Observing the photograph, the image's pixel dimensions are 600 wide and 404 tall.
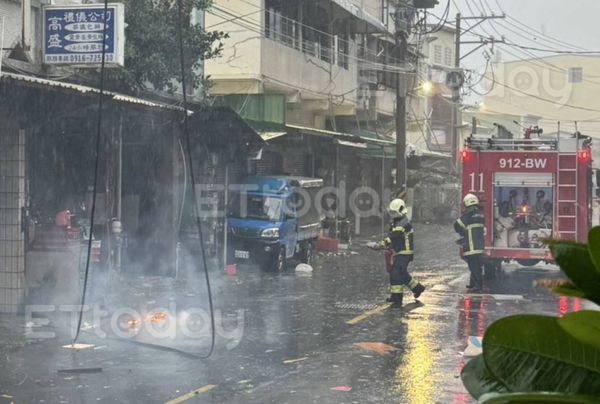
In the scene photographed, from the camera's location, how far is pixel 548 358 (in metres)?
1.10

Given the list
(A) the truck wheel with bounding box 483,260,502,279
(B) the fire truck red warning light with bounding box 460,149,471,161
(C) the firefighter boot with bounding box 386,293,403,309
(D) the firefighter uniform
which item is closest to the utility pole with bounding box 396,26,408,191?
(A) the truck wheel with bounding box 483,260,502,279

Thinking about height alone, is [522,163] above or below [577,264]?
above

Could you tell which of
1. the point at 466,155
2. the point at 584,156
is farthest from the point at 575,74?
the point at 466,155

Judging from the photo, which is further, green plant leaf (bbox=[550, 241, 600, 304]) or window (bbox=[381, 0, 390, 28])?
window (bbox=[381, 0, 390, 28])

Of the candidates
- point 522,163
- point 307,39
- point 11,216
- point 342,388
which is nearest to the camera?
point 342,388

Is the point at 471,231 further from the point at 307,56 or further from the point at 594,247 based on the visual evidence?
the point at 594,247

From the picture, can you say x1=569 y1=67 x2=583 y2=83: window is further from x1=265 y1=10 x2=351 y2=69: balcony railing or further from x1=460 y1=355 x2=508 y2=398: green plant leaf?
x1=460 y1=355 x2=508 y2=398: green plant leaf

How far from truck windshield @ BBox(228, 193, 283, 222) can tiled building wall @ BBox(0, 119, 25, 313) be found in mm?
7246

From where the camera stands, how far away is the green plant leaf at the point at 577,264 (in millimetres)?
1040

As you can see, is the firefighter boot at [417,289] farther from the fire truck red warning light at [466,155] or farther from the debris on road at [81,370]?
the debris on road at [81,370]

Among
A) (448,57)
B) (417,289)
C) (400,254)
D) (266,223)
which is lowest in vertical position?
(417,289)

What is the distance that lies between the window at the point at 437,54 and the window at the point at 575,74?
14626 mm

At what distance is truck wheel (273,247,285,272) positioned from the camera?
17922 mm

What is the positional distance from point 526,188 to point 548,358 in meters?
16.2
